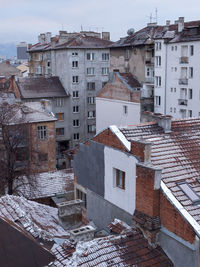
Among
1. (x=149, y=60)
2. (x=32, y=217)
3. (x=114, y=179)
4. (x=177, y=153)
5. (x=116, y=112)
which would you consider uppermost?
(x=149, y=60)

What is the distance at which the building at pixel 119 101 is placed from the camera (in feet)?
138

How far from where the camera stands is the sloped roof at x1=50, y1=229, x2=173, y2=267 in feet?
37.8

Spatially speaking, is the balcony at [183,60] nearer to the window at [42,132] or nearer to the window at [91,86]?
the window at [91,86]

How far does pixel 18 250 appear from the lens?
11539 mm

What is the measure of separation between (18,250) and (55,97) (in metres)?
→ 40.3

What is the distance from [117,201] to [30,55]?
180 feet

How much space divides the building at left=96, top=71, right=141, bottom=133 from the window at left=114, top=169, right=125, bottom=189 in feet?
88.6

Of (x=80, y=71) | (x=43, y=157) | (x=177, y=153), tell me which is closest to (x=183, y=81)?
(x=80, y=71)

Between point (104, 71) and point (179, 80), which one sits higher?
point (104, 71)

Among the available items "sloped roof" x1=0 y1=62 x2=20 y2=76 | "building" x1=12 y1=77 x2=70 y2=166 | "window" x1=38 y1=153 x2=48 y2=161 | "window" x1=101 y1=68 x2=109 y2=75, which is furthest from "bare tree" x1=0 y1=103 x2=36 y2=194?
"sloped roof" x1=0 y1=62 x2=20 y2=76

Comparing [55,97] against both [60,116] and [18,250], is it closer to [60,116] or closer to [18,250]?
[60,116]

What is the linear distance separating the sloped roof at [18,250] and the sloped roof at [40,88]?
37274mm

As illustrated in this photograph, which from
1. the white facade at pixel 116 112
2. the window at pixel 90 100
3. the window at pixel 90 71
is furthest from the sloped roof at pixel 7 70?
the white facade at pixel 116 112

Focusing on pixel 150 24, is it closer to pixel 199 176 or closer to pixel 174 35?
pixel 174 35
